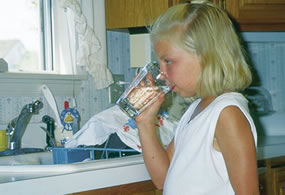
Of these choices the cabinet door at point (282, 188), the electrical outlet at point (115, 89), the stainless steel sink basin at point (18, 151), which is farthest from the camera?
the electrical outlet at point (115, 89)

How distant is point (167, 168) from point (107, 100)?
0.84 metres

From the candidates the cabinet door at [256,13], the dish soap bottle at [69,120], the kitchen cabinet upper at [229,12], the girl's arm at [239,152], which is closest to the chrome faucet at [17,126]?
the dish soap bottle at [69,120]

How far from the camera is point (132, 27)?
2.22 m

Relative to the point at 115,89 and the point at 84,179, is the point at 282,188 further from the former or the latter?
the point at 84,179

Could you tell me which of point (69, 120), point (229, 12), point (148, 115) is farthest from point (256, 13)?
point (148, 115)

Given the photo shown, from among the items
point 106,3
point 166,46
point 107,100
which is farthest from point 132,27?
point 166,46

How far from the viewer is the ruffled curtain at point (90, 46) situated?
82.2 inches

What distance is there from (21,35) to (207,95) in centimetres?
100

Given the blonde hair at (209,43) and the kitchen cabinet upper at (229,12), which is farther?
the kitchen cabinet upper at (229,12)

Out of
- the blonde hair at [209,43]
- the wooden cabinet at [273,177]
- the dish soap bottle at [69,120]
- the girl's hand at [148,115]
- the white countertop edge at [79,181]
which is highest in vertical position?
the blonde hair at [209,43]

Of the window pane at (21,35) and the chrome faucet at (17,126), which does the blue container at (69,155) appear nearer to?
the chrome faucet at (17,126)

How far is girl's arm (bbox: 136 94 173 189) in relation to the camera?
145cm

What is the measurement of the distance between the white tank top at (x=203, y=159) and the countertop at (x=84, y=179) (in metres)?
0.14

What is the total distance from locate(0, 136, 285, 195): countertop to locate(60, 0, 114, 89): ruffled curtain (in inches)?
27.6
